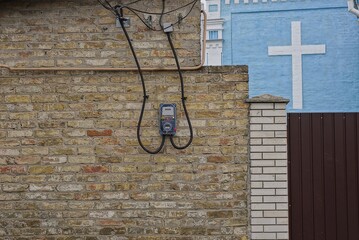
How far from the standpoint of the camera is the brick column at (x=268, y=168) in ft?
12.7

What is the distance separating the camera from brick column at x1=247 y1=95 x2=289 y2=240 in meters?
3.88

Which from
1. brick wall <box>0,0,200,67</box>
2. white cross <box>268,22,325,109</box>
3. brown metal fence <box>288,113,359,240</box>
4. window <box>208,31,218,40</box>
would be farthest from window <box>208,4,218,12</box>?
brown metal fence <box>288,113,359,240</box>

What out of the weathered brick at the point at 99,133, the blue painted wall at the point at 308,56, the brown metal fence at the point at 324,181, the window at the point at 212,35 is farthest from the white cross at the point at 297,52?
the weathered brick at the point at 99,133

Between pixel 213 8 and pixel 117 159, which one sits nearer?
pixel 117 159

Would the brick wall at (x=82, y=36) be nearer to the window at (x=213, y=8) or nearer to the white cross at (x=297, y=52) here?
the white cross at (x=297, y=52)

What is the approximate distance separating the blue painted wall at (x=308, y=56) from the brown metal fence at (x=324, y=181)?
3.99 metres

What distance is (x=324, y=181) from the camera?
418 cm

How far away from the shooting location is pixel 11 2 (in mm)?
4211

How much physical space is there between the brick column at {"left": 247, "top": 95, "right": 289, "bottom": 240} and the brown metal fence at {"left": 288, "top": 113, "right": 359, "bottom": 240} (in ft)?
1.08

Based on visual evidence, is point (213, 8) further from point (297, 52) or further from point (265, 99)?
point (265, 99)

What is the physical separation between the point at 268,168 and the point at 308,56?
483 centimetres

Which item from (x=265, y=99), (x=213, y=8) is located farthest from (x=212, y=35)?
(x=265, y=99)

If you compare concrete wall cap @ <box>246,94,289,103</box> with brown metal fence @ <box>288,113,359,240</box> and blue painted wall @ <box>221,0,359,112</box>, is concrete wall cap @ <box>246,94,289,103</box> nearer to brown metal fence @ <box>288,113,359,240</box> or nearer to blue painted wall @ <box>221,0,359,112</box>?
brown metal fence @ <box>288,113,359,240</box>

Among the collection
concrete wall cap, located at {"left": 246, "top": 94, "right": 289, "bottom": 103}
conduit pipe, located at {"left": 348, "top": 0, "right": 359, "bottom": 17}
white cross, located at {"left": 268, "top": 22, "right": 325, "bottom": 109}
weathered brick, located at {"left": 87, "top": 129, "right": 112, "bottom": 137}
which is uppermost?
conduit pipe, located at {"left": 348, "top": 0, "right": 359, "bottom": 17}
